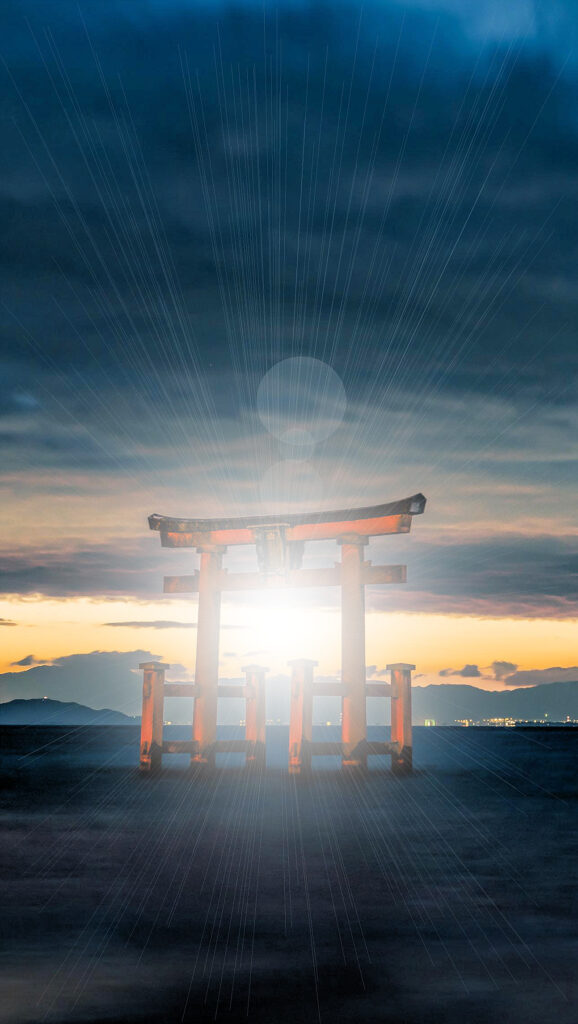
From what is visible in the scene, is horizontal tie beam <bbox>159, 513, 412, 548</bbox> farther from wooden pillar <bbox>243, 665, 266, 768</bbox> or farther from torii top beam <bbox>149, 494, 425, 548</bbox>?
wooden pillar <bbox>243, 665, 266, 768</bbox>

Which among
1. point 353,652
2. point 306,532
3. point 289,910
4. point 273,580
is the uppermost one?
point 306,532

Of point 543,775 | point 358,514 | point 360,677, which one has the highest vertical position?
point 358,514

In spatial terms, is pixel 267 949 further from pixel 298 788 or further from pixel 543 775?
pixel 543 775

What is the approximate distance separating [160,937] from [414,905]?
7.32ft

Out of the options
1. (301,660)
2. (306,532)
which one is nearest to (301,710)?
(301,660)

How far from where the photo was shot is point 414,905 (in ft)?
23.4

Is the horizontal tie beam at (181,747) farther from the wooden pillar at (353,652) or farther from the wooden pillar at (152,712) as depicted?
the wooden pillar at (353,652)

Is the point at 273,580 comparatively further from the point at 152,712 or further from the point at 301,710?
the point at 152,712

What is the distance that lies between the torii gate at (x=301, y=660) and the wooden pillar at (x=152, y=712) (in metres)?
0.02

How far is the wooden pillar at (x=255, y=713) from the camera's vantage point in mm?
17547

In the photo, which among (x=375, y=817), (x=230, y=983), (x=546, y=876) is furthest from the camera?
(x=375, y=817)

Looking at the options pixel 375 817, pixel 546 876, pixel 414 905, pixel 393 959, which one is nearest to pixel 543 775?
pixel 375 817

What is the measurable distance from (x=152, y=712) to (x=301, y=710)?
311cm

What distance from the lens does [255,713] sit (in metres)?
17.9
